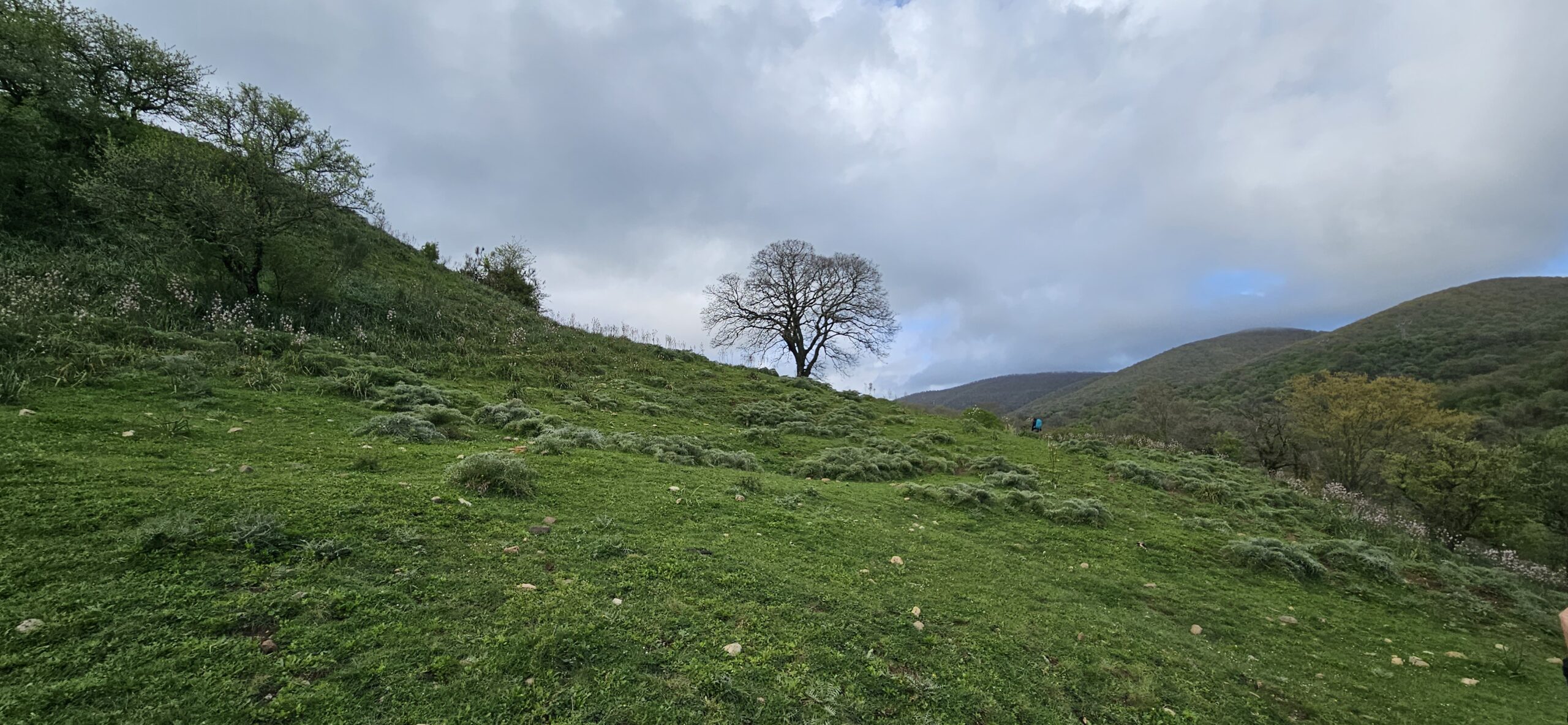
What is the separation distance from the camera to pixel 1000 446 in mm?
16812

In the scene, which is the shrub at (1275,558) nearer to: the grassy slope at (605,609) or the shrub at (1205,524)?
the grassy slope at (605,609)

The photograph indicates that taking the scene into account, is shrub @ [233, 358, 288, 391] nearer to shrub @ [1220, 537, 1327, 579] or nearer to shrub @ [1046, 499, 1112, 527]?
shrub @ [1046, 499, 1112, 527]

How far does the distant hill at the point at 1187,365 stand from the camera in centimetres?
9688

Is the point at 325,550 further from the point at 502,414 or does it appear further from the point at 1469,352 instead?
the point at 1469,352

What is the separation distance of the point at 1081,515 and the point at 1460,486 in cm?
1392

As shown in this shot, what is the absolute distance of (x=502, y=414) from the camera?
10523 millimetres

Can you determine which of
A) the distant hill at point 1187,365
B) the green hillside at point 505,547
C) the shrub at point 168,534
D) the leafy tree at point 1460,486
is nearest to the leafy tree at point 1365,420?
the leafy tree at point 1460,486

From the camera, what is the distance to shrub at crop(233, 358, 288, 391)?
902 centimetres

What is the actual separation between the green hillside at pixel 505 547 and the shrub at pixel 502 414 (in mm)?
82

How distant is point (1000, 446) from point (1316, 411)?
783 inches

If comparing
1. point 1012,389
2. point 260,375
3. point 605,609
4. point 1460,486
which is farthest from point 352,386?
point 1012,389

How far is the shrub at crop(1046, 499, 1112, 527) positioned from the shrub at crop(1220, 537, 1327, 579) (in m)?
1.72

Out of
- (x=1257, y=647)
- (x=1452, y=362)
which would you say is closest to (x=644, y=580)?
(x=1257, y=647)

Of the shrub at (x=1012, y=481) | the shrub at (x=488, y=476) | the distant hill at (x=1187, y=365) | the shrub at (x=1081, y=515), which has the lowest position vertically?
the shrub at (x=1081, y=515)
